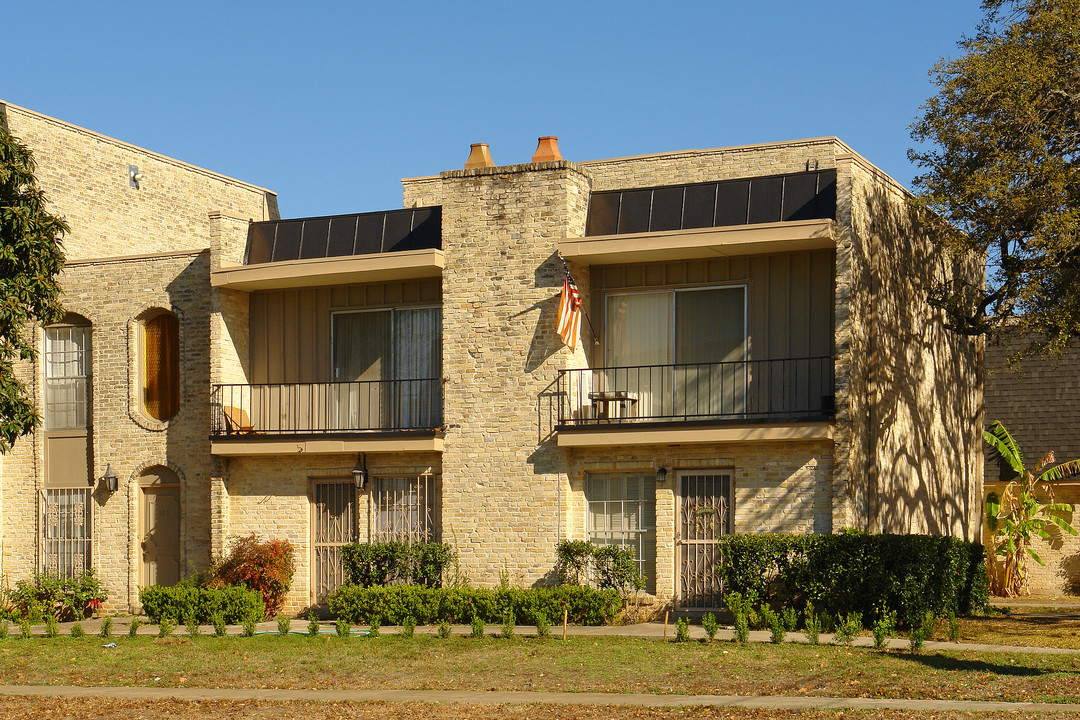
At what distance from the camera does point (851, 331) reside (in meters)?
19.1

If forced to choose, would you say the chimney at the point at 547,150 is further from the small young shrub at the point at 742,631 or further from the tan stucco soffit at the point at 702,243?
the small young shrub at the point at 742,631

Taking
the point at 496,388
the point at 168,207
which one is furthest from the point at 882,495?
the point at 168,207

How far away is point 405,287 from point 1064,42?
11.1 m

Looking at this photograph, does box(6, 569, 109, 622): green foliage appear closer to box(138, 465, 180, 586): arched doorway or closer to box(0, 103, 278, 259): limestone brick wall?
box(138, 465, 180, 586): arched doorway

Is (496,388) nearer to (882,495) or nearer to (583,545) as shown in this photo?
(583,545)

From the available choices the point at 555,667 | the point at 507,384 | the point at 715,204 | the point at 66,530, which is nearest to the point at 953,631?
the point at 555,667

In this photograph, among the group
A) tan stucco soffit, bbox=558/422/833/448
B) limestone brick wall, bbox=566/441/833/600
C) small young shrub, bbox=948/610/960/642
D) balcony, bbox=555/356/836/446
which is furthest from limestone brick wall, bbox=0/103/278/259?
small young shrub, bbox=948/610/960/642

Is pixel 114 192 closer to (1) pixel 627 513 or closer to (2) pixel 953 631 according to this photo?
(1) pixel 627 513

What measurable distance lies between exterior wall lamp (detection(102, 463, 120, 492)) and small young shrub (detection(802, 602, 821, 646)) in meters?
12.6

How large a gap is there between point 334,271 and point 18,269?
488 cm

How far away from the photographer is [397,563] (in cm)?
2106

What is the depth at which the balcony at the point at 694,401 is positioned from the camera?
19.5 metres

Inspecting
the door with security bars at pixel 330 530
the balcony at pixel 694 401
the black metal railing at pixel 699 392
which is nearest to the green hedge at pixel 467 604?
the door with security bars at pixel 330 530

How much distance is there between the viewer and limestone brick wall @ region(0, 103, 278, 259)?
25.4 metres
